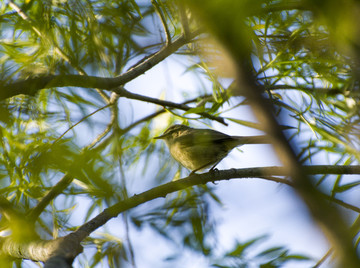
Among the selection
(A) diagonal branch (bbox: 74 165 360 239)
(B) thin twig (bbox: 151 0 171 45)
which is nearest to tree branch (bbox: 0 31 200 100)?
(B) thin twig (bbox: 151 0 171 45)

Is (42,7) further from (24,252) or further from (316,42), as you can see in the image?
(316,42)

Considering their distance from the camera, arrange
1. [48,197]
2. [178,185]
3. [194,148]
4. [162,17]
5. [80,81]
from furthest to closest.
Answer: [194,148] < [178,185] < [162,17] < [48,197] < [80,81]

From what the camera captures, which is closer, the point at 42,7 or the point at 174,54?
the point at 42,7

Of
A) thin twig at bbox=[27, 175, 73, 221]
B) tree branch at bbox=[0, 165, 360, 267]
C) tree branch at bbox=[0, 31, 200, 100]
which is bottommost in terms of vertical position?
tree branch at bbox=[0, 165, 360, 267]

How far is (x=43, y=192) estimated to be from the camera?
5.41 ft

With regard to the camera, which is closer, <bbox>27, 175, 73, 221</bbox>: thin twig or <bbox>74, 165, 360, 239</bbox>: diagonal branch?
<bbox>74, 165, 360, 239</bbox>: diagonal branch

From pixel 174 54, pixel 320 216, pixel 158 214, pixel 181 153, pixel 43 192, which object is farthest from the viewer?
pixel 181 153

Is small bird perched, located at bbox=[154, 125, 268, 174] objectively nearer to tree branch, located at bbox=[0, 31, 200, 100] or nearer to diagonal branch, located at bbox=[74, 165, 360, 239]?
diagonal branch, located at bbox=[74, 165, 360, 239]

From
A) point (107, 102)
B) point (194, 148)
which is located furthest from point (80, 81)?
point (194, 148)

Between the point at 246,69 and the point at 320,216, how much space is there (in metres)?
0.27

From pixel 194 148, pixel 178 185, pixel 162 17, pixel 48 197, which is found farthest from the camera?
pixel 194 148

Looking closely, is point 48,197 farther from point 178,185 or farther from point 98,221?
point 178,185

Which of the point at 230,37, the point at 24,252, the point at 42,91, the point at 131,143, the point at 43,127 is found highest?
the point at 42,91

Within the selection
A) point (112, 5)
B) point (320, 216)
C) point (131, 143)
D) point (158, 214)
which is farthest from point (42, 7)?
point (320, 216)
